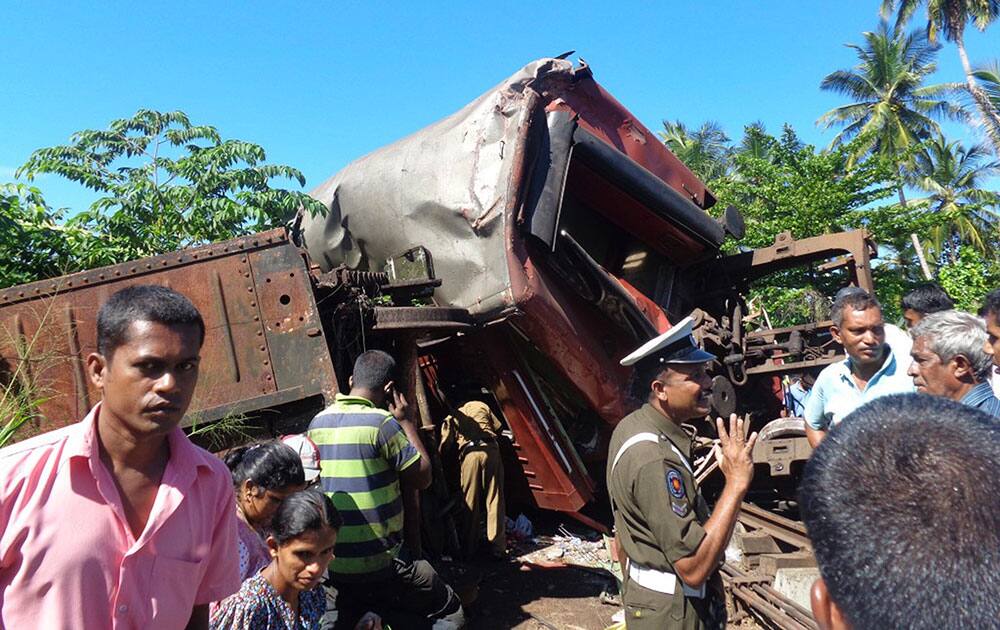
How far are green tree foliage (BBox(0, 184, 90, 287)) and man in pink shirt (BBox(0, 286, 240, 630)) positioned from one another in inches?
148

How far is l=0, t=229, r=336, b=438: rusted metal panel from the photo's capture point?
138 inches

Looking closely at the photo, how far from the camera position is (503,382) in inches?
189

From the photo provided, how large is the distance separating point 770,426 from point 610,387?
1.06 m

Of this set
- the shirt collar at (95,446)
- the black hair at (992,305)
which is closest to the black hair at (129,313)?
the shirt collar at (95,446)

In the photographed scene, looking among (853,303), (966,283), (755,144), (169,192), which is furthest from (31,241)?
(755,144)

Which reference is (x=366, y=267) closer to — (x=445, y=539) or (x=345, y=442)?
(x=445, y=539)

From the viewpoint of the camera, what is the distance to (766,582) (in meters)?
3.81

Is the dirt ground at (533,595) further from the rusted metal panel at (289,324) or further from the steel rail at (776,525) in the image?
the rusted metal panel at (289,324)

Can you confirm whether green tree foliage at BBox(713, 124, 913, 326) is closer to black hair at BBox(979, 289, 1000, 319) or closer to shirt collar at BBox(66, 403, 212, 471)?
black hair at BBox(979, 289, 1000, 319)

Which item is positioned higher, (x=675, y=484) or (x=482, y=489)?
(x=675, y=484)

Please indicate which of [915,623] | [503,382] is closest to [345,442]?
[503,382]

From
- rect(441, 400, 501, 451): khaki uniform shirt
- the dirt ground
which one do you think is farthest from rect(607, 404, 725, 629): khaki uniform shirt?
rect(441, 400, 501, 451): khaki uniform shirt

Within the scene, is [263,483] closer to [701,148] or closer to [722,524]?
[722,524]

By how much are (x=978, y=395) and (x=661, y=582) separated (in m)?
1.13
